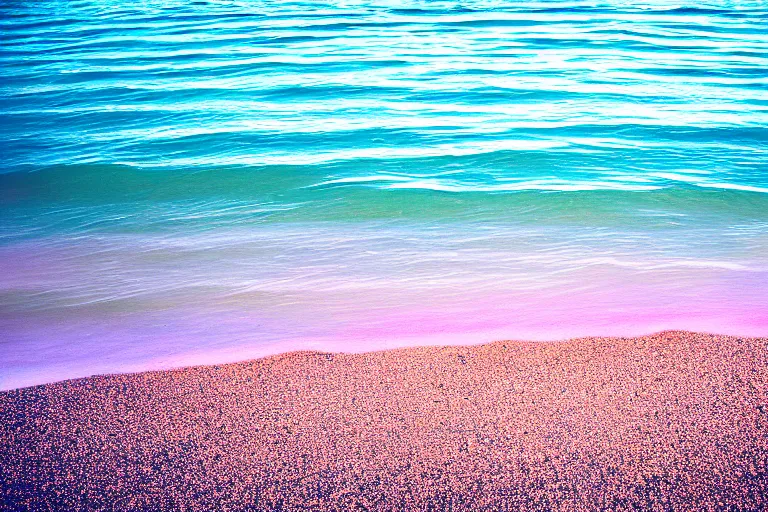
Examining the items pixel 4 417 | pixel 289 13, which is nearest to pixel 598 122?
pixel 4 417

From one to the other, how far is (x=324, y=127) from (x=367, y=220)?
312 centimetres

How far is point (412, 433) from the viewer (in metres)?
2.68

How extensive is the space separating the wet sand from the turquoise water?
0.36 m

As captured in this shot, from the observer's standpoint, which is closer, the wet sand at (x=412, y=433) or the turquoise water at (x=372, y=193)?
the wet sand at (x=412, y=433)

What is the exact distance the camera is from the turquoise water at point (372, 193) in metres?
3.86

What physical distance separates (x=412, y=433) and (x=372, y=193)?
155 inches

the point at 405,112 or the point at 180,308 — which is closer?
the point at 180,308

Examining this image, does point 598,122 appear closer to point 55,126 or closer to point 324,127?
point 324,127

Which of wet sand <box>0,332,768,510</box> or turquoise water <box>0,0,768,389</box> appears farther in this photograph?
turquoise water <box>0,0,768,389</box>

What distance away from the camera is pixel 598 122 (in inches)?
332

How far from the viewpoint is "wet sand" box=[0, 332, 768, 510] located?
93.9 inches

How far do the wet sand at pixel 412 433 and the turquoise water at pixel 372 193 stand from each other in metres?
0.36

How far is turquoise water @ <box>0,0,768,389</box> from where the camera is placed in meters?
3.86

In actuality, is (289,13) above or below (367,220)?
above
